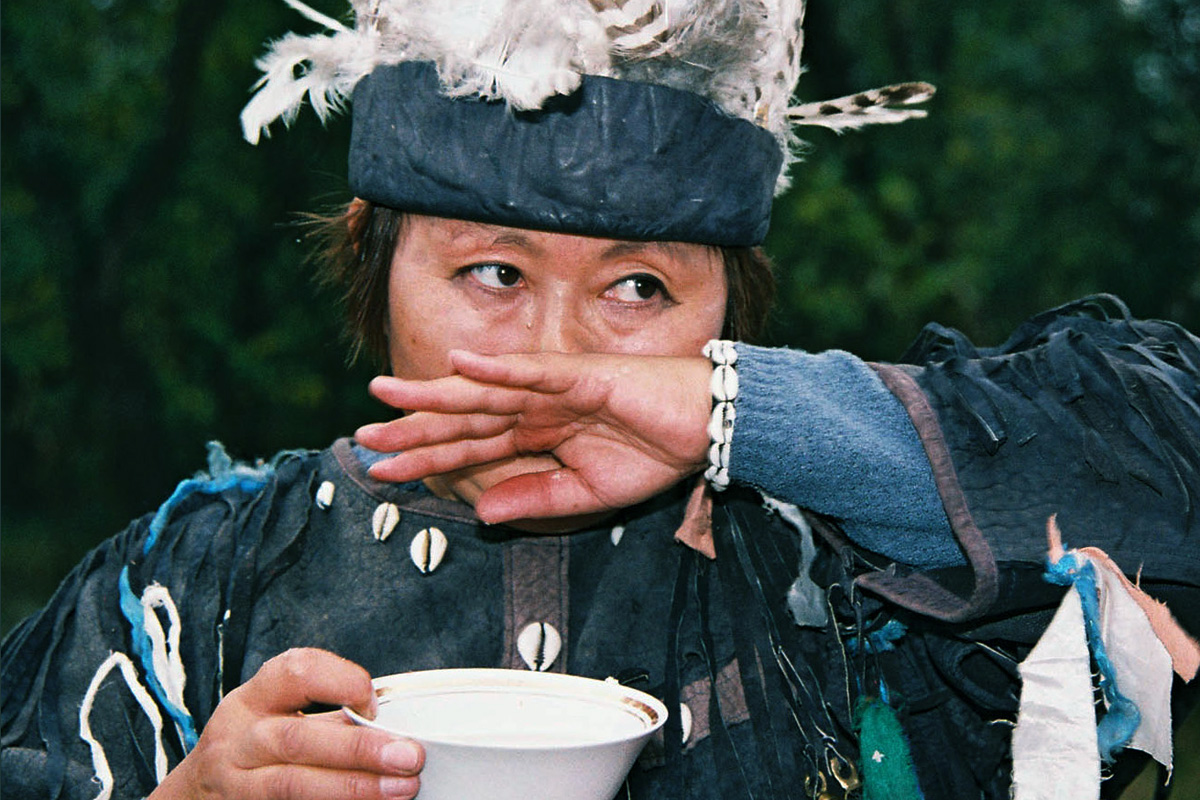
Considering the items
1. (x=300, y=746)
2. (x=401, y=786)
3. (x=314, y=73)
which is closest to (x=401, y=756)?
(x=401, y=786)

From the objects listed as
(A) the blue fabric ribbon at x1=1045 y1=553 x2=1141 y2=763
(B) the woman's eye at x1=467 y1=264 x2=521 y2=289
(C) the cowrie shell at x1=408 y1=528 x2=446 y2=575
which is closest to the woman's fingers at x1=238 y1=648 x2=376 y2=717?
(C) the cowrie shell at x1=408 y1=528 x2=446 y2=575

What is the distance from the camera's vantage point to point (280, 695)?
119 centimetres

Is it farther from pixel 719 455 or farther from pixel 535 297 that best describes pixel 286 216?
pixel 719 455

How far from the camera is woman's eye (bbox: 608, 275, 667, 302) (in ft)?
5.34

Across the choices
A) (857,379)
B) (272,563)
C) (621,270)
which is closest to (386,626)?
(272,563)

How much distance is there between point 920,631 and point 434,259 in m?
0.74

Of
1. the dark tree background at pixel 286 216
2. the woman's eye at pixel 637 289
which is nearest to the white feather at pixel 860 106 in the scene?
the woman's eye at pixel 637 289

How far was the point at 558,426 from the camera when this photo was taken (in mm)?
1504

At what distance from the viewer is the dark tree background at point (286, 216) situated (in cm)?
496

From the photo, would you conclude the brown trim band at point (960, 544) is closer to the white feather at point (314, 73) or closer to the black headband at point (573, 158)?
the black headband at point (573, 158)

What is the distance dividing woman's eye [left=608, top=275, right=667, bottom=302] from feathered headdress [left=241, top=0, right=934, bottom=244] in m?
0.22

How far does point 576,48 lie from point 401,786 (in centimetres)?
86

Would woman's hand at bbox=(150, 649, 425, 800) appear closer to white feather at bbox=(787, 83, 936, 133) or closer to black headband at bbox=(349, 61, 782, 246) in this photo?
black headband at bbox=(349, 61, 782, 246)

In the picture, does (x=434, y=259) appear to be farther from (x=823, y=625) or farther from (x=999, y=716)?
(x=999, y=716)
